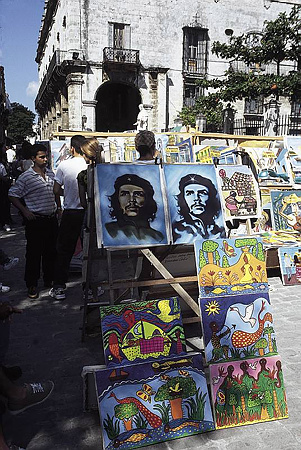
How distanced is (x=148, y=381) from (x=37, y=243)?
8.70 ft

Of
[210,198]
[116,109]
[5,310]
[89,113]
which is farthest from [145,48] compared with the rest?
[5,310]

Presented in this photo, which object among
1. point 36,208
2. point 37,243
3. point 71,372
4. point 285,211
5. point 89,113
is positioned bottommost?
point 71,372

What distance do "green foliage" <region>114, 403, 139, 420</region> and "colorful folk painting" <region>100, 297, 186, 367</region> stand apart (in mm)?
246

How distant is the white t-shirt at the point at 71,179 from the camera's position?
172 inches

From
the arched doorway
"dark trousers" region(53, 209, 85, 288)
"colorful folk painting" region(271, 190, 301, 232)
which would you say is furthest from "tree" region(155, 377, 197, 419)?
the arched doorway

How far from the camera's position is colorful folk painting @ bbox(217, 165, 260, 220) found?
384cm

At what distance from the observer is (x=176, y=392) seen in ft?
8.26

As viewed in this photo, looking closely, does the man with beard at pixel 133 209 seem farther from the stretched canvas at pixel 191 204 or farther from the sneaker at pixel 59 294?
the sneaker at pixel 59 294

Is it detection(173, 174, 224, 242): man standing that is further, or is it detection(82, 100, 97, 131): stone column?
detection(82, 100, 97, 131): stone column

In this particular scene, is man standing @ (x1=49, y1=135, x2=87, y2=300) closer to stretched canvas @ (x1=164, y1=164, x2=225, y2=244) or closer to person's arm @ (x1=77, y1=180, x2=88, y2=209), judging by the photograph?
person's arm @ (x1=77, y1=180, x2=88, y2=209)

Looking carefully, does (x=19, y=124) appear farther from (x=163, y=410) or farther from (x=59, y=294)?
(x=163, y=410)

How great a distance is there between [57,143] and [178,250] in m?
4.63

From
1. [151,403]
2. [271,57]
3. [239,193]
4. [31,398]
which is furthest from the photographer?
[271,57]

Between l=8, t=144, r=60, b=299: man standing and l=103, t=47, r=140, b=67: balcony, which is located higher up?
l=103, t=47, r=140, b=67: balcony
